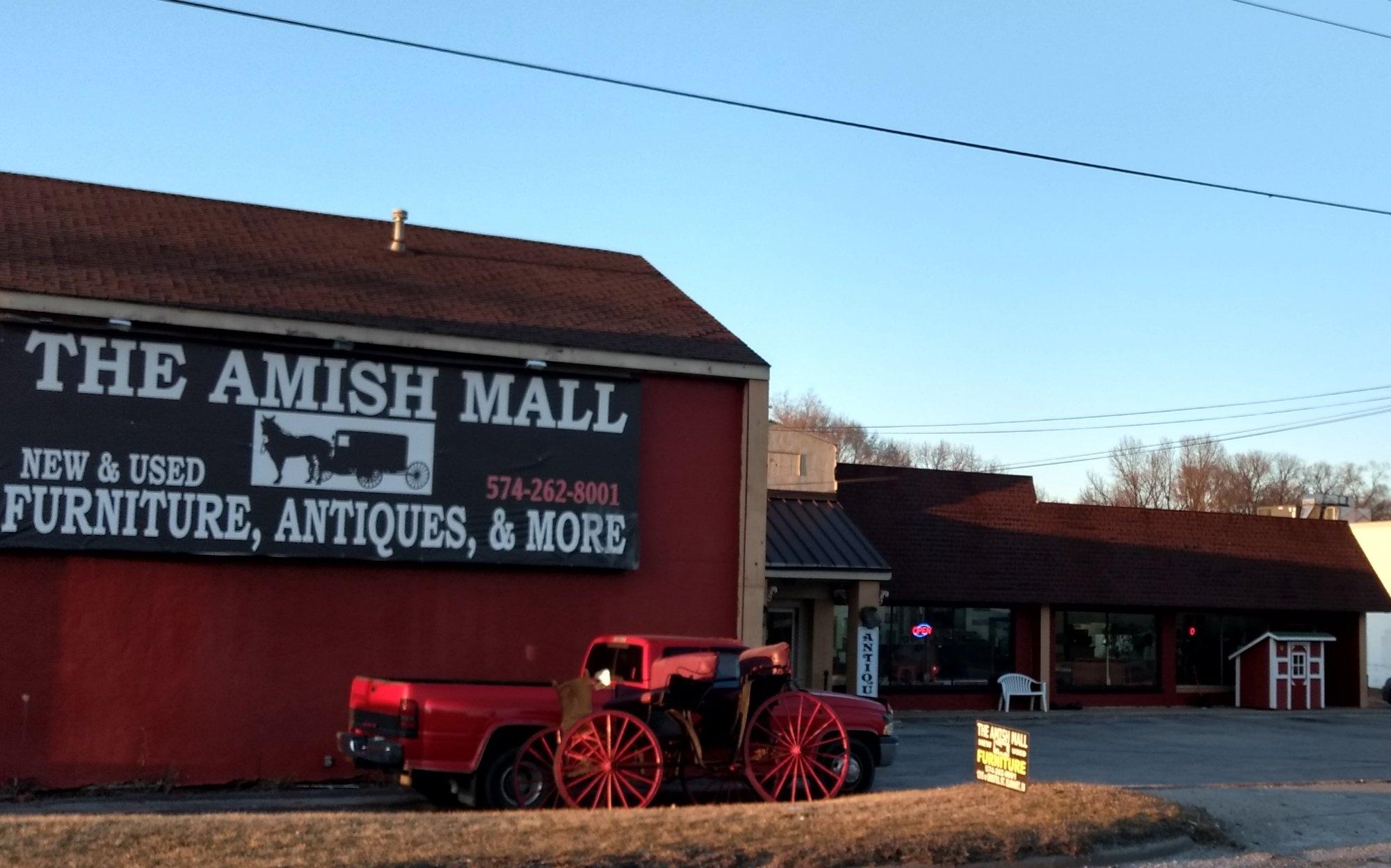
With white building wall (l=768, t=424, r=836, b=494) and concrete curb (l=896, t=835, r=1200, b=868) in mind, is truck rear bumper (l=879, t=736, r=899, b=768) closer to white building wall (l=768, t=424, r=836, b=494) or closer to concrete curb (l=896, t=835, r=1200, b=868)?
concrete curb (l=896, t=835, r=1200, b=868)

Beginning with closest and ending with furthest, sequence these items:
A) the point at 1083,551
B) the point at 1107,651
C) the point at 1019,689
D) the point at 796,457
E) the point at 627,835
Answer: the point at 627,835 < the point at 1019,689 < the point at 1083,551 < the point at 1107,651 < the point at 796,457

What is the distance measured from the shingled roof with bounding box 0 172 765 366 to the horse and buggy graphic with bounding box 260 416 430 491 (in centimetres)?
137

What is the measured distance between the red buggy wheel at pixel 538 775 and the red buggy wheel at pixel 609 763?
17.2 inches

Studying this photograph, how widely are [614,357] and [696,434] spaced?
5.13 ft

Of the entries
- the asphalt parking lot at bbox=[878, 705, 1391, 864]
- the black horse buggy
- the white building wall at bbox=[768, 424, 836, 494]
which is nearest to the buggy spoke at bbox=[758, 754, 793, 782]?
the asphalt parking lot at bbox=[878, 705, 1391, 864]

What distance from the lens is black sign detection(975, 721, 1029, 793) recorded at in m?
11.8

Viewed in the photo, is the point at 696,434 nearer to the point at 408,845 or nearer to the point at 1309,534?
the point at 408,845


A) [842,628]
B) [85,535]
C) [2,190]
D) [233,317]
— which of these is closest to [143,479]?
[85,535]

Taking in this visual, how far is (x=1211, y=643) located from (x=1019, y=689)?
677 centimetres

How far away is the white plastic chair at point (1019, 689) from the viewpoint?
98.1ft

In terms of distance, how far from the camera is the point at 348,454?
52.5 feet

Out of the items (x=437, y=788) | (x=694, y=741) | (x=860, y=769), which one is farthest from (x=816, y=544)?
(x=694, y=741)

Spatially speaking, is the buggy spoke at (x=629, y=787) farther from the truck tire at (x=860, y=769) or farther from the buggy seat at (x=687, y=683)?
the truck tire at (x=860, y=769)

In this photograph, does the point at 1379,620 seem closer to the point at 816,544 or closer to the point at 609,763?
the point at 816,544
